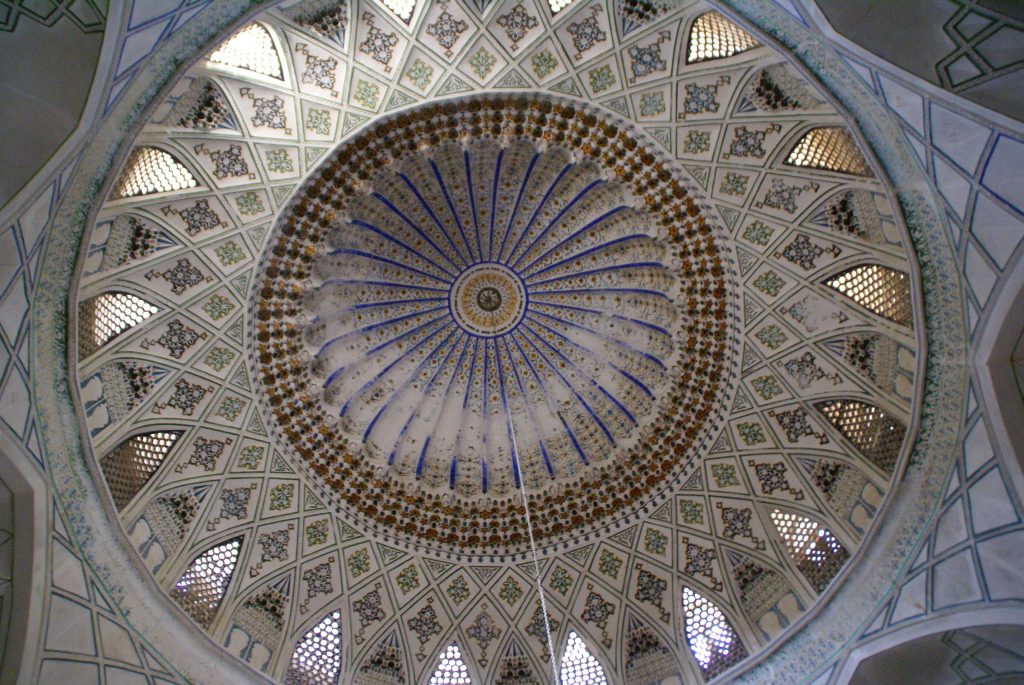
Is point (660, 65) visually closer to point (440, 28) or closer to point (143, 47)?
point (440, 28)

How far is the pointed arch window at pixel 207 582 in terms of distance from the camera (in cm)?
1186

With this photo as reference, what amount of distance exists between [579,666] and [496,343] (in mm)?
6187

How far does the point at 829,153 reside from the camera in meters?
10.9

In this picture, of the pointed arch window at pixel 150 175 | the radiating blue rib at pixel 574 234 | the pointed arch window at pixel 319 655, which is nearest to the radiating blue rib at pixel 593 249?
the radiating blue rib at pixel 574 234

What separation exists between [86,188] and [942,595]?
11893mm

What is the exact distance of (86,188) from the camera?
934 cm

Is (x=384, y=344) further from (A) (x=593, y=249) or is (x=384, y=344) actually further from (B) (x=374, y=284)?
(A) (x=593, y=249)

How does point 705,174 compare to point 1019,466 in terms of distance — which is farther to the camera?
point 705,174

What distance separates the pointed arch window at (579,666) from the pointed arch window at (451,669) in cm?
170

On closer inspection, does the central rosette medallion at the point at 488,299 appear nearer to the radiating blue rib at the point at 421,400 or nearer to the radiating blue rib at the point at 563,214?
the radiating blue rib at the point at 421,400

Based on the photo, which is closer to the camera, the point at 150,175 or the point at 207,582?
the point at 150,175

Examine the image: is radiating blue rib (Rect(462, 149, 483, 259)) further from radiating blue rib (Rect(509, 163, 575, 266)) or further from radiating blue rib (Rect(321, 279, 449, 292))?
radiating blue rib (Rect(321, 279, 449, 292))

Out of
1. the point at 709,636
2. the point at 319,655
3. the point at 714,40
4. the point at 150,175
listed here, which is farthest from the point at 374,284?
the point at 709,636

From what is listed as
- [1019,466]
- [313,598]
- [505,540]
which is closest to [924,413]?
[1019,466]
